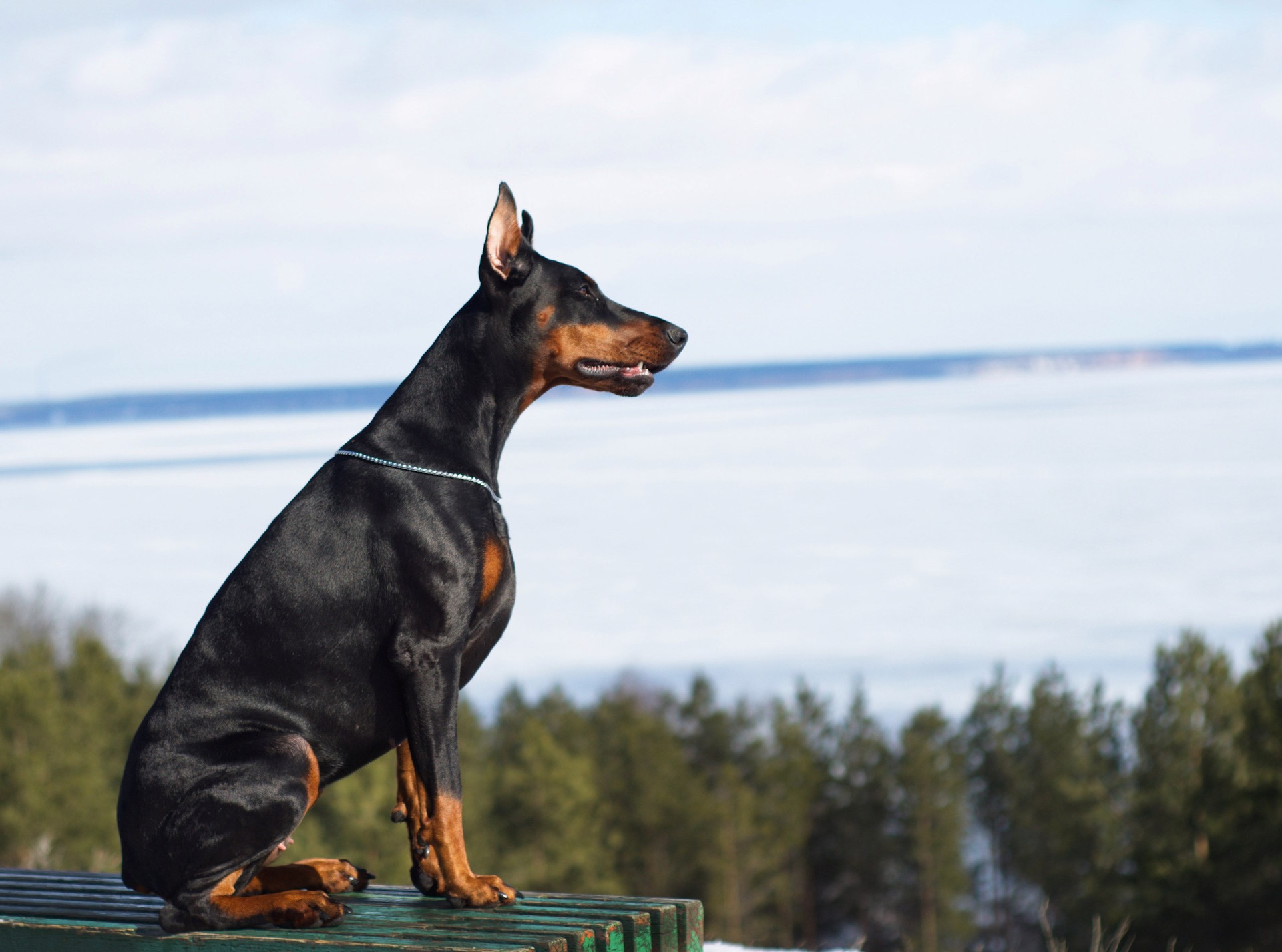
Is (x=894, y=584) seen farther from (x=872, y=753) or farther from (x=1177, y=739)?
(x=1177, y=739)

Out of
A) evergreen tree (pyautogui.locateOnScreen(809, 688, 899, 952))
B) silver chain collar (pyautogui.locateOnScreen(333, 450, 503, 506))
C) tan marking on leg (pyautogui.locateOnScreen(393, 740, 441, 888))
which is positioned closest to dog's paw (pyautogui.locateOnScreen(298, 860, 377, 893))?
tan marking on leg (pyautogui.locateOnScreen(393, 740, 441, 888))

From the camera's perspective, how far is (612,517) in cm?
8775

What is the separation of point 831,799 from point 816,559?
2212 centimetres

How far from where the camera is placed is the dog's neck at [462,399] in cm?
455

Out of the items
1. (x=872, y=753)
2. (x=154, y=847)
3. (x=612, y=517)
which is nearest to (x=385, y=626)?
(x=154, y=847)

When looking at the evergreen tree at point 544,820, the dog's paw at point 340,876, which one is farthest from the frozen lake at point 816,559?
the dog's paw at point 340,876

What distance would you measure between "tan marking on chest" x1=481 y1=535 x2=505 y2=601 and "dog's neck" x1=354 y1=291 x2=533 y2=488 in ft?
0.74

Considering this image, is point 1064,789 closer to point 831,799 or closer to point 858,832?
point 858,832

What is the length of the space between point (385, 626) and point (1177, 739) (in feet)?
166

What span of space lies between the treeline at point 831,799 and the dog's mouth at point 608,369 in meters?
35.1

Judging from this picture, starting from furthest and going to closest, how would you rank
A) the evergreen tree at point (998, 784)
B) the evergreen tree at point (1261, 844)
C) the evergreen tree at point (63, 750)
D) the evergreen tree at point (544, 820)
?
the evergreen tree at point (998, 784) < the evergreen tree at point (544, 820) < the evergreen tree at point (63, 750) < the evergreen tree at point (1261, 844)

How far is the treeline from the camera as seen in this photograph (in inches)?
1559

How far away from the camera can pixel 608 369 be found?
4574mm

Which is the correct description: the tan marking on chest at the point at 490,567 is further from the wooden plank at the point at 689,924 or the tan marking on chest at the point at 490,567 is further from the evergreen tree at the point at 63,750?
the evergreen tree at the point at 63,750
